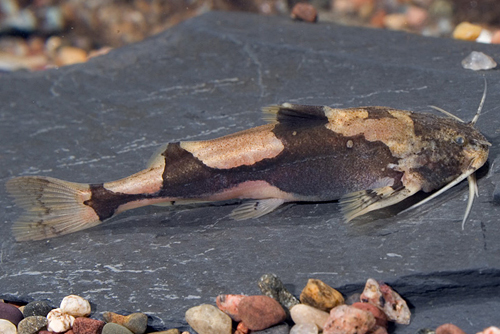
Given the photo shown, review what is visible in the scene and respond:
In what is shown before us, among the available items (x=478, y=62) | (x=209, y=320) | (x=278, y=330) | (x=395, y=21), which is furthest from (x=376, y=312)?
(x=395, y=21)

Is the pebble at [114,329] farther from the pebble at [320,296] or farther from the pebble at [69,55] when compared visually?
the pebble at [69,55]

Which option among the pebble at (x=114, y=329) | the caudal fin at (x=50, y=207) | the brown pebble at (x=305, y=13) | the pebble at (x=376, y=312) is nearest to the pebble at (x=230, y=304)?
the pebble at (x=114, y=329)

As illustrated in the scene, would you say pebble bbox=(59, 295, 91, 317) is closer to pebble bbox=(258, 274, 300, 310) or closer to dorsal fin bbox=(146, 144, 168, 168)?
dorsal fin bbox=(146, 144, 168, 168)

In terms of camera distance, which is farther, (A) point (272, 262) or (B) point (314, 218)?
(B) point (314, 218)

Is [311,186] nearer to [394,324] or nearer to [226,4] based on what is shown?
[394,324]

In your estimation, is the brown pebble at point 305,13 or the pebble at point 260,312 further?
the brown pebble at point 305,13

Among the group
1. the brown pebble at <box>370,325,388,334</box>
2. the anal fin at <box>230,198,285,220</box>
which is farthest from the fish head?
the brown pebble at <box>370,325,388,334</box>

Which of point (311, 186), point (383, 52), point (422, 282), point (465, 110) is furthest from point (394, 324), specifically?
point (383, 52)
